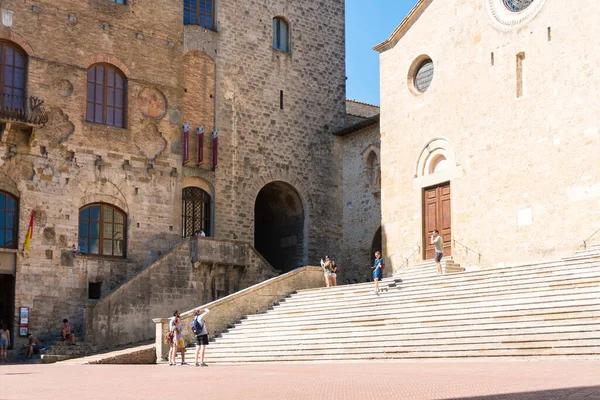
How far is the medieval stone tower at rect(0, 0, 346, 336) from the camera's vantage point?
997 inches

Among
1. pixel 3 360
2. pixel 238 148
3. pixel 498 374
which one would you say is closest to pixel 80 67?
pixel 238 148

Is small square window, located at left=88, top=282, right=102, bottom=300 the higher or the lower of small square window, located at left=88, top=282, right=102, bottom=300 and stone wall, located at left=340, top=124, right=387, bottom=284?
the lower

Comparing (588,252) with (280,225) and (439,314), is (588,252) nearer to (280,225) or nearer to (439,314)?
(439,314)

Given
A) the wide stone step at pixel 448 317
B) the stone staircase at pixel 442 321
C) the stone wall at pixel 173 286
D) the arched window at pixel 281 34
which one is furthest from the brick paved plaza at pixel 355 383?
the arched window at pixel 281 34

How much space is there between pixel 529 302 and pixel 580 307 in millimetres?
1479

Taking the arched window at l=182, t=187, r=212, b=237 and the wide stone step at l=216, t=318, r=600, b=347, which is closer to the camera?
the wide stone step at l=216, t=318, r=600, b=347

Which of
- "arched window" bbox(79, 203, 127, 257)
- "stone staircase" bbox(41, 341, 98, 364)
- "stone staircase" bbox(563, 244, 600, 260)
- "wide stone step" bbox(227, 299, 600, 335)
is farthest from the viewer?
"arched window" bbox(79, 203, 127, 257)

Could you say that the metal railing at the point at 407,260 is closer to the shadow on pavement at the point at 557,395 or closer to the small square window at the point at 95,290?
the small square window at the point at 95,290

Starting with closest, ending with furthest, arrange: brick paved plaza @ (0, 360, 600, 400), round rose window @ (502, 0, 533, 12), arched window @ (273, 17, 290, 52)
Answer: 1. brick paved plaza @ (0, 360, 600, 400)
2. round rose window @ (502, 0, 533, 12)
3. arched window @ (273, 17, 290, 52)

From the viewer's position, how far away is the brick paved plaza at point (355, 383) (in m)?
9.26

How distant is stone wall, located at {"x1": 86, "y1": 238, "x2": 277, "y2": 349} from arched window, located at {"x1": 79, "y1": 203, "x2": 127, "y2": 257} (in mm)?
1804

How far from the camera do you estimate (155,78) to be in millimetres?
28250

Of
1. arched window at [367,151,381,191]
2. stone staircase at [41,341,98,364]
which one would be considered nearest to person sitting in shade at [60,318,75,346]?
stone staircase at [41,341,98,364]

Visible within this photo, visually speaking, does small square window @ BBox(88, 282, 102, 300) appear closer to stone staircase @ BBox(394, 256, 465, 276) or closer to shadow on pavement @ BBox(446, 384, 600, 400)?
stone staircase @ BBox(394, 256, 465, 276)
